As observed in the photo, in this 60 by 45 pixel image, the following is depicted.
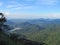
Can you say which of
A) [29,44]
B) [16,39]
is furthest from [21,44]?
[16,39]

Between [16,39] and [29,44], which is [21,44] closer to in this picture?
[29,44]

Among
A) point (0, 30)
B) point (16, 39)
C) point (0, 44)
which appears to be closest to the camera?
point (0, 44)

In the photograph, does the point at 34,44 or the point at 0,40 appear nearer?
the point at 0,40

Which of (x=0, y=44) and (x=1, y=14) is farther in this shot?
(x=1, y=14)

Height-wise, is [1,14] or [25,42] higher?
[1,14]

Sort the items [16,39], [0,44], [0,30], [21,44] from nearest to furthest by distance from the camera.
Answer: [0,44]
[21,44]
[16,39]
[0,30]

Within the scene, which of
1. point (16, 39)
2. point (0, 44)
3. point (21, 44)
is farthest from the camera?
point (16, 39)

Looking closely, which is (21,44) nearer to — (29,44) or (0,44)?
(29,44)

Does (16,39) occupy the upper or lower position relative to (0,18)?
lower

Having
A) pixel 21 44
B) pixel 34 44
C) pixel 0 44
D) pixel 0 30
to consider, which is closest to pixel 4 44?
pixel 0 44
